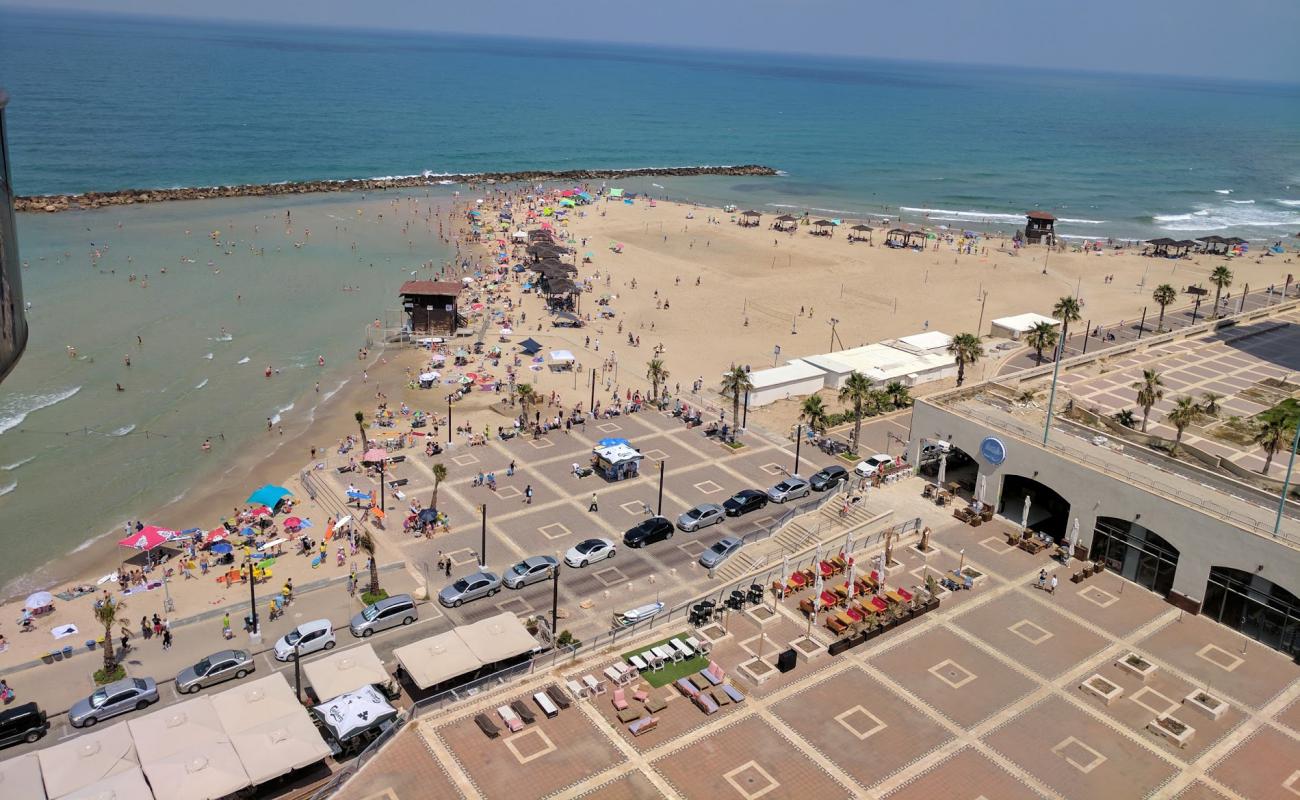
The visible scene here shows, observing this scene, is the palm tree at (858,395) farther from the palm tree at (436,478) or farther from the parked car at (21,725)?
the parked car at (21,725)

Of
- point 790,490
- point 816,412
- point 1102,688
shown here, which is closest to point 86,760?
point 1102,688

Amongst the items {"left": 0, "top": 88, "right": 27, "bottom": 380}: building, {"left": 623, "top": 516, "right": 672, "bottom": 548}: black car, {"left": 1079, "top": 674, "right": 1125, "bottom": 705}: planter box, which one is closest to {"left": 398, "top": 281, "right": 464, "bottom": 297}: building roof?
{"left": 623, "top": 516, "right": 672, "bottom": 548}: black car

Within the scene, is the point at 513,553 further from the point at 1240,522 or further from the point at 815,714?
the point at 1240,522

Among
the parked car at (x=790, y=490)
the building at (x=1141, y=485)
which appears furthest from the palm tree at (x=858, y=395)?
the building at (x=1141, y=485)

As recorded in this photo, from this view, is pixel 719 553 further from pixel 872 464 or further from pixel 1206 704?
pixel 1206 704

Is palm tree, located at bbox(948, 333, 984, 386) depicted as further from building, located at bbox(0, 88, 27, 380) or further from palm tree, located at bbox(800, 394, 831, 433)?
building, located at bbox(0, 88, 27, 380)
